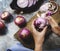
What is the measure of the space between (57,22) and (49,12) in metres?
0.08

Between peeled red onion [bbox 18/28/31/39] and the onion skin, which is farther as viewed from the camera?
the onion skin

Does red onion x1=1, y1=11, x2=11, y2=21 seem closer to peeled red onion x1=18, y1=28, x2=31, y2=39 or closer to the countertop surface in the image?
the countertop surface

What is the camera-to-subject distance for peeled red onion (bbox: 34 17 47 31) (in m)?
0.98

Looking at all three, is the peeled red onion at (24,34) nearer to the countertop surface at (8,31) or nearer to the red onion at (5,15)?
the countertop surface at (8,31)

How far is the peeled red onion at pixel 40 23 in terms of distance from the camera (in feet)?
3.21

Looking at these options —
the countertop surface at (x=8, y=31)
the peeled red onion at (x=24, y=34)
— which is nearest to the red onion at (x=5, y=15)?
the countertop surface at (x=8, y=31)

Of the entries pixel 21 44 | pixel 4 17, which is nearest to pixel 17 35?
pixel 21 44

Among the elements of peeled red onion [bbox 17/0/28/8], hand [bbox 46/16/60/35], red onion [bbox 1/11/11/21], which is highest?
peeled red onion [bbox 17/0/28/8]

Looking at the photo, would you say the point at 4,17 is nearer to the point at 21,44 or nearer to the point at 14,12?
the point at 14,12

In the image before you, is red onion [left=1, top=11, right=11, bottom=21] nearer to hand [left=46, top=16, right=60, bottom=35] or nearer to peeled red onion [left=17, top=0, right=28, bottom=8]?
peeled red onion [left=17, top=0, right=28, bottom=8]

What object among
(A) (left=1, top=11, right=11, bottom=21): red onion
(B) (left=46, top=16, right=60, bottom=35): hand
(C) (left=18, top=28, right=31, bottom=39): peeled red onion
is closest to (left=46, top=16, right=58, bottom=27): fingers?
(B) (left=46, top=16, right=60, bottom=35): hand

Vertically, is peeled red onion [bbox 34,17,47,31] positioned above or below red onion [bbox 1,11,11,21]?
below

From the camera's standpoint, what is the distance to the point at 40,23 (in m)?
0.98

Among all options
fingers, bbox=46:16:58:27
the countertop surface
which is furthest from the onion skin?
fingers, bbox=46:16:58:27
